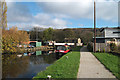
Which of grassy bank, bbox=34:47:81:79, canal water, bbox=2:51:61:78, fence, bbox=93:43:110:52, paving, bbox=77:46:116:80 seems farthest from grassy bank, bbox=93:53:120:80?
fence, bbox=93:43:110:52

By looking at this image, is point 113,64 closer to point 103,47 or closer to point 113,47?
point 113,47

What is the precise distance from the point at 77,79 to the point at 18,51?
21361 millimetres

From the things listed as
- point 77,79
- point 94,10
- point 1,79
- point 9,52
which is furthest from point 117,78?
point 9,52

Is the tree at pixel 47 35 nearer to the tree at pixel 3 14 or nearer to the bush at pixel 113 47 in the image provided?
the tree at pixel 3 14

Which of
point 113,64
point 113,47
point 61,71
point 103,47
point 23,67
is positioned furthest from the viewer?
point 103,47

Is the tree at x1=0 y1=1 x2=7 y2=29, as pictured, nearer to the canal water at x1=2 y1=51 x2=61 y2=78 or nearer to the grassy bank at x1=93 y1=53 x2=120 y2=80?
the canal water at x1=2 y1=51 x2=61 y2=78

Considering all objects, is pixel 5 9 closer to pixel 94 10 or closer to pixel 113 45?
pixel 94 10

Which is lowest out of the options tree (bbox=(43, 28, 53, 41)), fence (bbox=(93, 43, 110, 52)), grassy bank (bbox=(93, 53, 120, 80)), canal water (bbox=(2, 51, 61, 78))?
canal water (bbox=(2, 51, 61, 78))

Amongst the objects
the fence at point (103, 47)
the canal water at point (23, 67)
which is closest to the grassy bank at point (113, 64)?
the canal water at point (23, 67)

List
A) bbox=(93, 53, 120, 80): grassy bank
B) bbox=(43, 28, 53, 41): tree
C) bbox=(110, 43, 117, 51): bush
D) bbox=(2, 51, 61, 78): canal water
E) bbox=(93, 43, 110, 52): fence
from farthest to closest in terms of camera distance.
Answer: bbox=(43, 28, 53, 41): tree → bbox=(93, 43, 110, 52): fence → bbox=(110, 43, 117, 51): bush → bbox=(2, 51, 61, 78): canal water → bbox=(93, 53, 120, 80): grassy bank

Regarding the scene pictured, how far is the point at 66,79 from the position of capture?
5426 millimetres

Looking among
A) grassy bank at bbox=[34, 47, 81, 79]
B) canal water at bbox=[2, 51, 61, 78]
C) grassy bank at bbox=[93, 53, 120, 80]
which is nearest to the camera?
grassy bank at bbox=[34, 47, 81, 79]

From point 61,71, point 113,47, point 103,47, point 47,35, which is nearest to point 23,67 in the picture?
point 61,71

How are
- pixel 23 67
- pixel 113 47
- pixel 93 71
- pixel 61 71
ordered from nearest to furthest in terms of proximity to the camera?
pixel 61 71 < pixel 93 71 < pixel 23 67 < pixel 113 47
